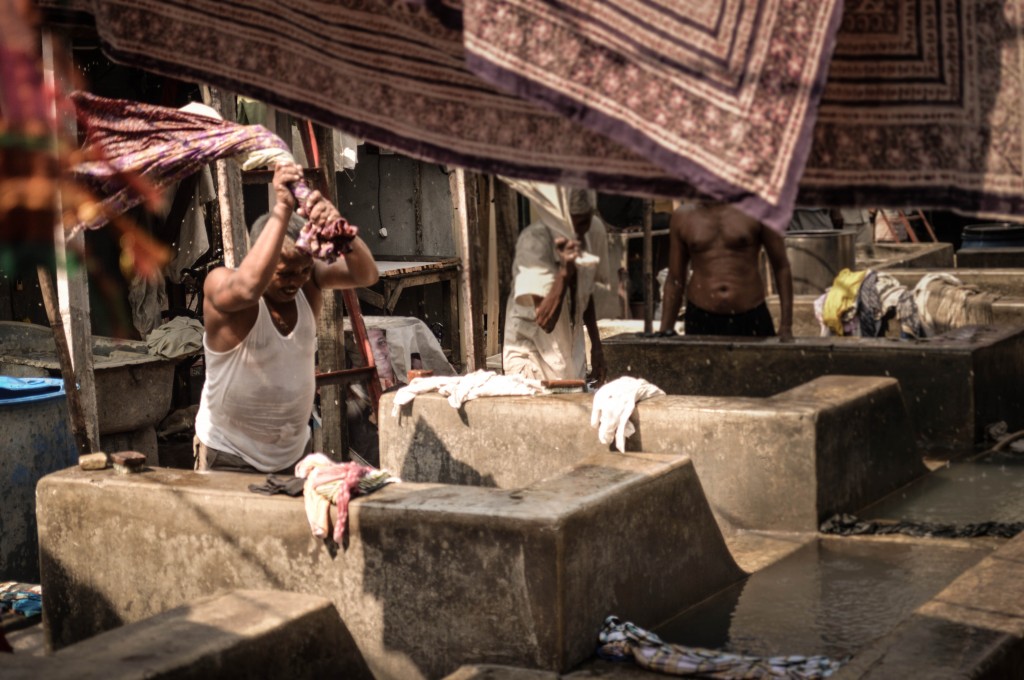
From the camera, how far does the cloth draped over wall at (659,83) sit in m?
2.27

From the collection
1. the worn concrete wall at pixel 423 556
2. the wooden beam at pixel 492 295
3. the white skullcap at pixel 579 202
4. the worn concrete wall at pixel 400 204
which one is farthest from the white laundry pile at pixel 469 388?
the worn concrete wall at pixel 400 204

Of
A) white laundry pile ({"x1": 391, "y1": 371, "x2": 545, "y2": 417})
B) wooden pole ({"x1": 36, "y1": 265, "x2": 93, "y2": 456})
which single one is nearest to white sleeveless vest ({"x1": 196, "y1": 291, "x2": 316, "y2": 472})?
wooden pole ({"x1": 36, "y1": 265, "x2": 93, "y2": 456})

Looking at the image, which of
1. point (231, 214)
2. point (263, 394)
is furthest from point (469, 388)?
point (263, 394)

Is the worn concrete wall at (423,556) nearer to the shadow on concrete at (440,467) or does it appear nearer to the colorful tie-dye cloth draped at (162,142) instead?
the colorful tie-dye cloth draped at (162,142)

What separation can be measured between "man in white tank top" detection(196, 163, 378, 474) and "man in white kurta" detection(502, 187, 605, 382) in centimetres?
224

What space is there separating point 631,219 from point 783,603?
1259 cm

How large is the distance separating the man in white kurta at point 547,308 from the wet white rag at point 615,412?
3.93 ft

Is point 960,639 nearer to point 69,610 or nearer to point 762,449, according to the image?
point 762,449

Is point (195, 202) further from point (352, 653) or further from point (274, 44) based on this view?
point (274, 44)

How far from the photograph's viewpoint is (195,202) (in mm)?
11383

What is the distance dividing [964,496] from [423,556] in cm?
365

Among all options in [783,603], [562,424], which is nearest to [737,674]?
[783,603]

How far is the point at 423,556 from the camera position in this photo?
5.33 metres

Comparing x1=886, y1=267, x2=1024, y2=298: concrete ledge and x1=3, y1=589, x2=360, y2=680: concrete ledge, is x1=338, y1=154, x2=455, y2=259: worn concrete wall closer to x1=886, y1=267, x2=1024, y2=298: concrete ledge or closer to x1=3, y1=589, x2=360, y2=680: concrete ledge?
x1=886, y1=267, x2=1024, y2=298: concrete ledge
